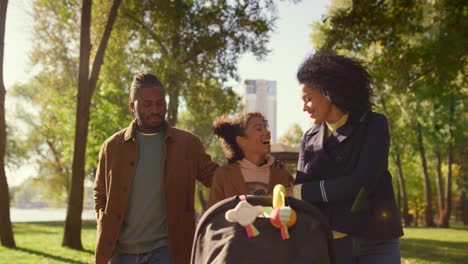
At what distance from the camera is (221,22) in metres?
18.5

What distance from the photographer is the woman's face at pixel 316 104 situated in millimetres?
2889

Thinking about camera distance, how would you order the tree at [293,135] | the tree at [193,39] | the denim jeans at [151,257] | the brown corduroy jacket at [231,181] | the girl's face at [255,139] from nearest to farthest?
1. the brown corduroy jacket at [231,181]
2. the girl's face at [255,139]
3. the denim jeans at [151,257]
4. the tree at [193,39]
5. the tree at [293,135]

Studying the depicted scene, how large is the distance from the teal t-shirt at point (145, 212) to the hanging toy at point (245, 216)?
1.64 m

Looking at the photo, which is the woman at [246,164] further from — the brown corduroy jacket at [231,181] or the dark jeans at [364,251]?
the dark jeans at [364,251]

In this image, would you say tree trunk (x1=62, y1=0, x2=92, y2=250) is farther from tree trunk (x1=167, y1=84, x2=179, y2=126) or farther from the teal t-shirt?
the teal t-shirt

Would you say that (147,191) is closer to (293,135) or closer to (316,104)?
(316,104)

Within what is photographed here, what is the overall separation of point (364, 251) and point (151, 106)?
1979mm

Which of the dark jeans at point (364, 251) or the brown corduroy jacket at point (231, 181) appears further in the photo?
the brown corduroy jacket at point (231, 181)

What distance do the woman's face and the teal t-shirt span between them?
1474 millimetres

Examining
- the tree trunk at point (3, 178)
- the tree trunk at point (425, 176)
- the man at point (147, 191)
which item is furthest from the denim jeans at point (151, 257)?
the tree trunk at point (425, 176)

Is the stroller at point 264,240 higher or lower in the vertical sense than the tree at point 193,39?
lower

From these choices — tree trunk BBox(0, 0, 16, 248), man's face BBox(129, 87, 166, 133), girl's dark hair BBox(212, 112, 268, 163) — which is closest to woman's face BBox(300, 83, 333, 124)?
girl's dark hair BBox(212, 112, 268, 163)

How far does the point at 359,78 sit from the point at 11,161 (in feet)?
141

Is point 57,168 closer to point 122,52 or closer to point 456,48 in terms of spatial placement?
point 122,52
